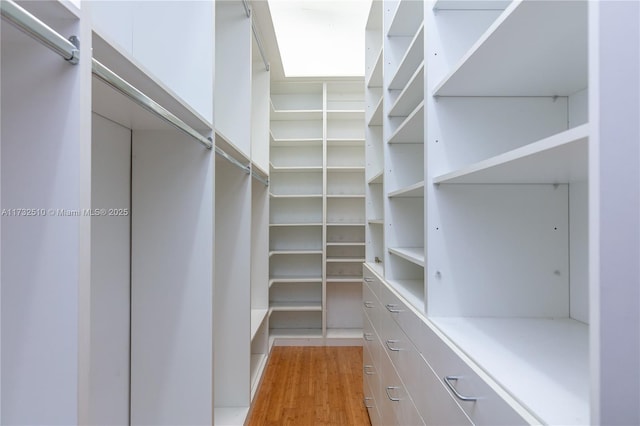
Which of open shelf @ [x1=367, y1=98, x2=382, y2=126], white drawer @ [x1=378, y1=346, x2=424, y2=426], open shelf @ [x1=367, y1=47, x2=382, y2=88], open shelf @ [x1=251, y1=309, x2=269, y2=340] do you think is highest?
open shelf @ [x1=367, y1=47, x2=382, y2=88]

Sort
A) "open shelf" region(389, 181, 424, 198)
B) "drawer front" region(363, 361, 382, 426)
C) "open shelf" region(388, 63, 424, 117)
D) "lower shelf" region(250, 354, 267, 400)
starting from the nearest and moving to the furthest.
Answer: "open shelf" region(389, 181, 424, 198)
"open shelf" region(388, 63, 424, 117)
"drawer front" region(363, 361, 382, 426)
"lower shelf" region(250, 354, 267, 400)

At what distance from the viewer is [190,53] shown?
1.32 meters

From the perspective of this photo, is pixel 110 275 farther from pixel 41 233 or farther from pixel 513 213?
pixel 513 213

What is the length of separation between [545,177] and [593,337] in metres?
0.60

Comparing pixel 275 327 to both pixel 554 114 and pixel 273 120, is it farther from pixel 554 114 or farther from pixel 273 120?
pixel 554 114

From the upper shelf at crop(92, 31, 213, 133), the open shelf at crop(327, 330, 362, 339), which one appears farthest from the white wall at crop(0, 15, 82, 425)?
the open shelf at crop(327, 330, 362, 339)

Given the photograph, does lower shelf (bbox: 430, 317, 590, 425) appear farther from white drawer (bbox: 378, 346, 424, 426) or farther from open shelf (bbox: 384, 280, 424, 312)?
white drawer (bbox: 378, 346, 424, 426)

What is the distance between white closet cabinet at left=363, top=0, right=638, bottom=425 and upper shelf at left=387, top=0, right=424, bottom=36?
0.07 feet

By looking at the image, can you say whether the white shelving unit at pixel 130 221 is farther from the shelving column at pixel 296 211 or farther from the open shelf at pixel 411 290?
the open shelf at pixel 411 290

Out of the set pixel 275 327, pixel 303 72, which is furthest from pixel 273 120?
pixel 275 327

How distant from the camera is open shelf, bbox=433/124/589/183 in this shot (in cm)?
52

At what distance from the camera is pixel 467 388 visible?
28.0 inches

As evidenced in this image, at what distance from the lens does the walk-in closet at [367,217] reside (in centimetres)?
51

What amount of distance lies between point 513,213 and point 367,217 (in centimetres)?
152
